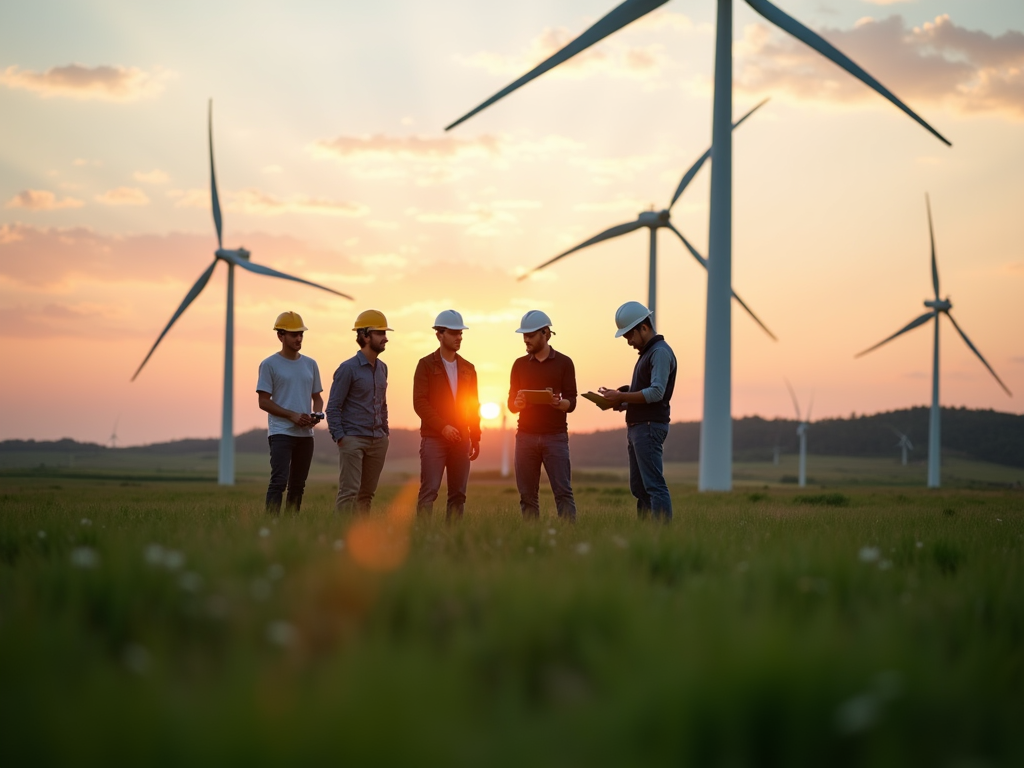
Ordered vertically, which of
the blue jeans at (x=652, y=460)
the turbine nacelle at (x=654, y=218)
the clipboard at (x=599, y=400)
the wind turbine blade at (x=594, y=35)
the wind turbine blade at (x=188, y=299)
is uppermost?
the wind turbine blade at (x=594, y=35)

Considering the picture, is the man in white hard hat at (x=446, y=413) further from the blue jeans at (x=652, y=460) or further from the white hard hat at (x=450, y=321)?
the blue jeans at (x=652, y=460)

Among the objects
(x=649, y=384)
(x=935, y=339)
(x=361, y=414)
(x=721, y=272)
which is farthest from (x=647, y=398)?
(x=935, y=339)

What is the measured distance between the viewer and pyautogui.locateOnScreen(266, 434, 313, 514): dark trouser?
1294 cm

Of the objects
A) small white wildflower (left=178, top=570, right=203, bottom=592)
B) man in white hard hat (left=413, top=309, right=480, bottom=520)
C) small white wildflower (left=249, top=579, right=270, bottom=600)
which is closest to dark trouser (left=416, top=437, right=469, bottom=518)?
man in white hard hat (left=413, top=309, right=480, bottom=520)

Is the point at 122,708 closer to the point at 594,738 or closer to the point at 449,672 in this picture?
the point at 449,672

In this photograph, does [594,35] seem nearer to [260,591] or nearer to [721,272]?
[721,272]

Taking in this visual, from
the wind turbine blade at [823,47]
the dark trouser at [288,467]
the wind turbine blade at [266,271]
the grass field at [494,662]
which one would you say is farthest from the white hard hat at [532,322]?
the wind turbine blade at [266,271]

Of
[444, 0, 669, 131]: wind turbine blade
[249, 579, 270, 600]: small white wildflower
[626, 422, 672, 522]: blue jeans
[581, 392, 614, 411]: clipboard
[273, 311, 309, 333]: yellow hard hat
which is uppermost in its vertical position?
[444, 0, 669, 131]: wind turbine blade

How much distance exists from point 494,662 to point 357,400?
9.39m

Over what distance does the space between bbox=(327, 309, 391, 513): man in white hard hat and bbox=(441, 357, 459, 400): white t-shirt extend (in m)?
1.01

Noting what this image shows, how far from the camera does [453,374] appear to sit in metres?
13.0

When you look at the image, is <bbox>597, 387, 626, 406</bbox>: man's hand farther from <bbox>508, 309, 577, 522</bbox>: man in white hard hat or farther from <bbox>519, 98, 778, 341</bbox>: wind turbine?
<bbox>519, 98, 778, 341</bbox>: wind turbine

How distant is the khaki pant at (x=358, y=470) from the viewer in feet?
42.2

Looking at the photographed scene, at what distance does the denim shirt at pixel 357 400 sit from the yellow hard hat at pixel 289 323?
3.31ft
